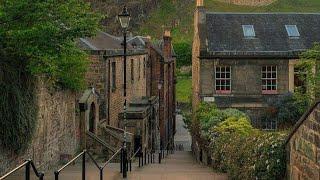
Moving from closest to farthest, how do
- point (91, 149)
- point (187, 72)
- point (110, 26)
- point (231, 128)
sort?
1. point (231, 128)
2. point (91, 149)
3. point (187, 72)
4. point (110, 26)

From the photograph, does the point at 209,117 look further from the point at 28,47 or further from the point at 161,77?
the point at 161,77

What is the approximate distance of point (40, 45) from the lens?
1467 centimetres

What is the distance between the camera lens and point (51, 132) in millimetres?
19891

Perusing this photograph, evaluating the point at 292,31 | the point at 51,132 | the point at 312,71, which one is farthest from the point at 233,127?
the point at 292,31

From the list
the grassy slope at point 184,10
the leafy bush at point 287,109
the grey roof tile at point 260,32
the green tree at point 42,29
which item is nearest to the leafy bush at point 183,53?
the grassy slope at point 184,10

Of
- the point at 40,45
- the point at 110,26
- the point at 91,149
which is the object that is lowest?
the point at 91,149

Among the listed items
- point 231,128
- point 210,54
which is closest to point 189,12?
point 210,54

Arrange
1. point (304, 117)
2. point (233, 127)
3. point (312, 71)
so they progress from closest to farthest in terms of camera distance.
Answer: point (304, 117) < point (233, 127) < point (312, 71)

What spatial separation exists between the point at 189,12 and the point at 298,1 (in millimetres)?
20984

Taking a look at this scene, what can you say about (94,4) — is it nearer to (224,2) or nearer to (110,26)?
(110,26)

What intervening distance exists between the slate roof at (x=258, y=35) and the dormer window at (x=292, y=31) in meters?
0.19

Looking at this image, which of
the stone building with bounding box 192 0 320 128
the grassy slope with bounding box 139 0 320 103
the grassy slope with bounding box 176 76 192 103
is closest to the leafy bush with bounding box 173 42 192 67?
the grassy slope with bounding box 176 76 192 103

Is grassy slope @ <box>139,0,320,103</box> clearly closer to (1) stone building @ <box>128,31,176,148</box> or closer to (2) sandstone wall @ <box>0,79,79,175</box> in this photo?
(1) stone building @ <box>128,31,176,148</box>

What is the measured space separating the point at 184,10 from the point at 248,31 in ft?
251
